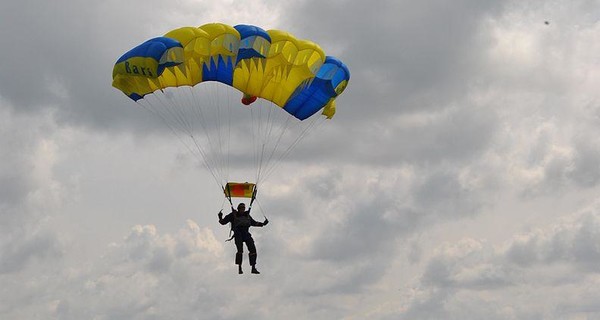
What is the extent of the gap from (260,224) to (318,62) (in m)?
6.08

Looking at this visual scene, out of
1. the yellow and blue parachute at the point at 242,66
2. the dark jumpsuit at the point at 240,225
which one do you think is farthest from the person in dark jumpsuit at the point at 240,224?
the yellow and blue parachute at the point at 242,66

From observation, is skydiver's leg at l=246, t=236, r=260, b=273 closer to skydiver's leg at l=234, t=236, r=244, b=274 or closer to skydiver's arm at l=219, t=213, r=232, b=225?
skydiver's leg at l=234, t=236, r=244, b=274

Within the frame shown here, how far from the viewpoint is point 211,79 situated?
49281 millimetres

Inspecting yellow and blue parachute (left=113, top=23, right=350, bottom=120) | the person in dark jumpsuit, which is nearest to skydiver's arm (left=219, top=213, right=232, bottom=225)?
the person in dark jumpsuit

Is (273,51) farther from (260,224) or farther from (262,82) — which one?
(260,224)

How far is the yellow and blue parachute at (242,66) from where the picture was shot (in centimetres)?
4741

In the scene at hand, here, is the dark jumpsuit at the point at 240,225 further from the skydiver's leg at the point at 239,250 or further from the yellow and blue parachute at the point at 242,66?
the yellow and blue parachute at the point at 242,66

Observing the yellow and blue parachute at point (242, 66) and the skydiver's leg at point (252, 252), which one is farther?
the skydiver's leg at point (252, 252)

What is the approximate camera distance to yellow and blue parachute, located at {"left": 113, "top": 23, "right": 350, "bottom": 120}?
156 ft

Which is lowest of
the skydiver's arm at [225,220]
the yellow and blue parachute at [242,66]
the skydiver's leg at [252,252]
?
the skydiver's leg at [252,252]

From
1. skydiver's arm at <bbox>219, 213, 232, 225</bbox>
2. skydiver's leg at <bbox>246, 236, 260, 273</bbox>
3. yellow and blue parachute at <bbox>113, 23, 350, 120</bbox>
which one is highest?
yellow and blue parachute at <bbox>113, 23, 350, 120</bbox>

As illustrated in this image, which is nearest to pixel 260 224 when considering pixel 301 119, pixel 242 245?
pixel 242 245

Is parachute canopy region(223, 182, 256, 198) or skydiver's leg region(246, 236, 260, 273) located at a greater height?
parachute canopy region(223, 182, 256, 198)

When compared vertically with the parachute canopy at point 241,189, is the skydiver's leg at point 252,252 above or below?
below
